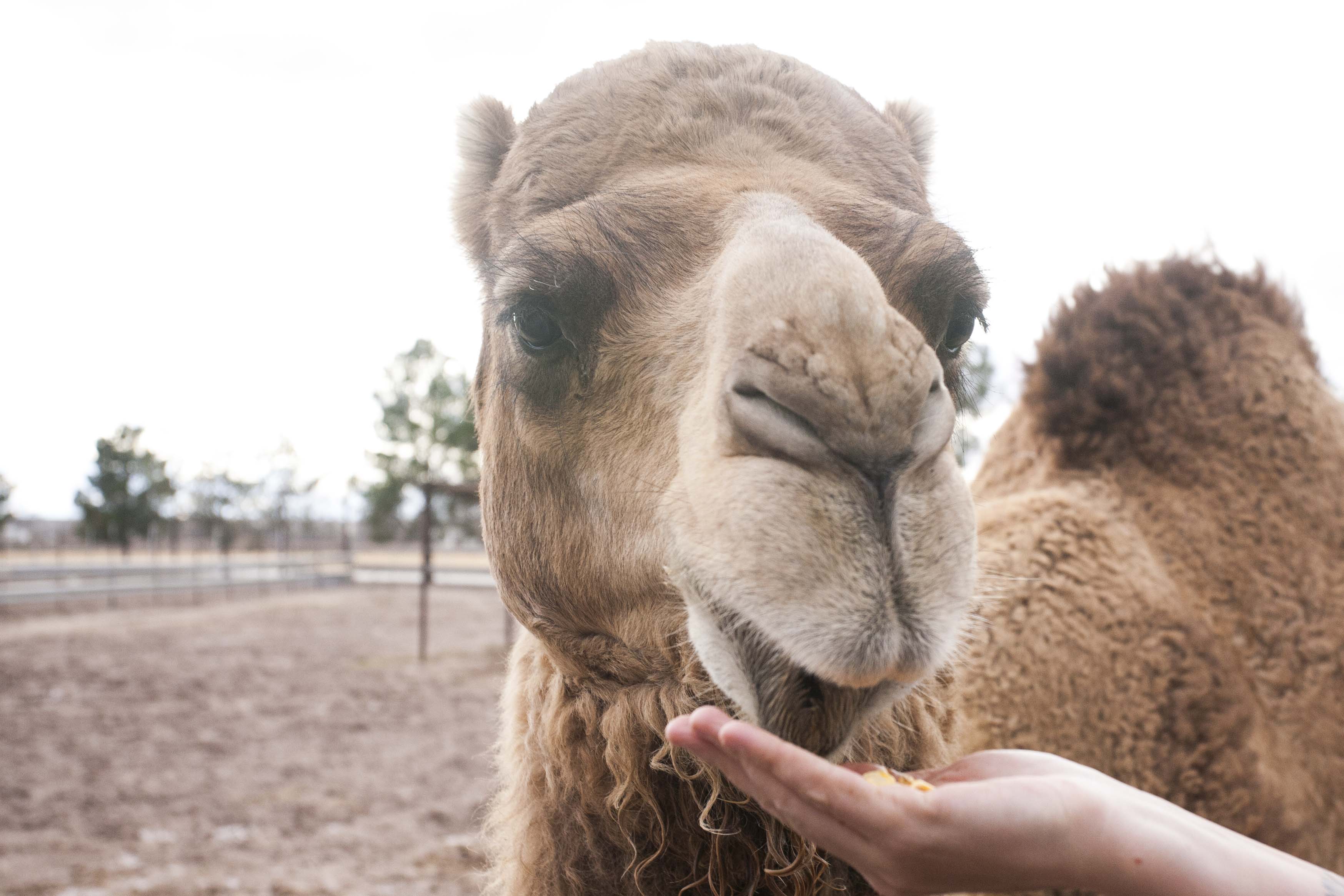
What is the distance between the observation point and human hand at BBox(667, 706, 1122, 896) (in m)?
1.23

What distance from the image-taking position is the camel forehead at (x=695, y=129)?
6.94ft

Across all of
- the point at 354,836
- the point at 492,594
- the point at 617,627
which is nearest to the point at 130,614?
the point at 492,594

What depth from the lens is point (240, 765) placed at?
7711 mm

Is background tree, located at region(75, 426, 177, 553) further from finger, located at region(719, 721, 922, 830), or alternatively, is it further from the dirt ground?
finger, located at region(719, 721, 922, 830)

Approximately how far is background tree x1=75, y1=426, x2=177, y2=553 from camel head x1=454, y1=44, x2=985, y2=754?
125 ft

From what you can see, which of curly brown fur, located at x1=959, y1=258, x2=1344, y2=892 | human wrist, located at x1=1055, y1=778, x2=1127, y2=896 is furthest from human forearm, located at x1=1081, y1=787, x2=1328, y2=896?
curly brown fur, located at x1=959, y1=258, x2=1344, y2=892

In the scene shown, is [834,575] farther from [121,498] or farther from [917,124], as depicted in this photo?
[121,498]

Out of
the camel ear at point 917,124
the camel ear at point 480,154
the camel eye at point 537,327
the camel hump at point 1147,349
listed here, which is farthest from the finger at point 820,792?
the camel hump at point 1147,349

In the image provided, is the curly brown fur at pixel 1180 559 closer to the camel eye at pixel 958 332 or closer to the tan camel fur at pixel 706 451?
the tan camel fur at pixel 706 451

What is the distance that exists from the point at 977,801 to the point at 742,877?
2.86 feet

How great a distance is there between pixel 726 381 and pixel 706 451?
0.14 meters

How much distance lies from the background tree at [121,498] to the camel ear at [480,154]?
37553mm

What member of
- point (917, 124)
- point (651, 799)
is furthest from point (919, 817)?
point (917, 124)

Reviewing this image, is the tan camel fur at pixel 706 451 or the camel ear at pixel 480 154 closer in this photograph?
the tan camel fur at pixel 706 451
